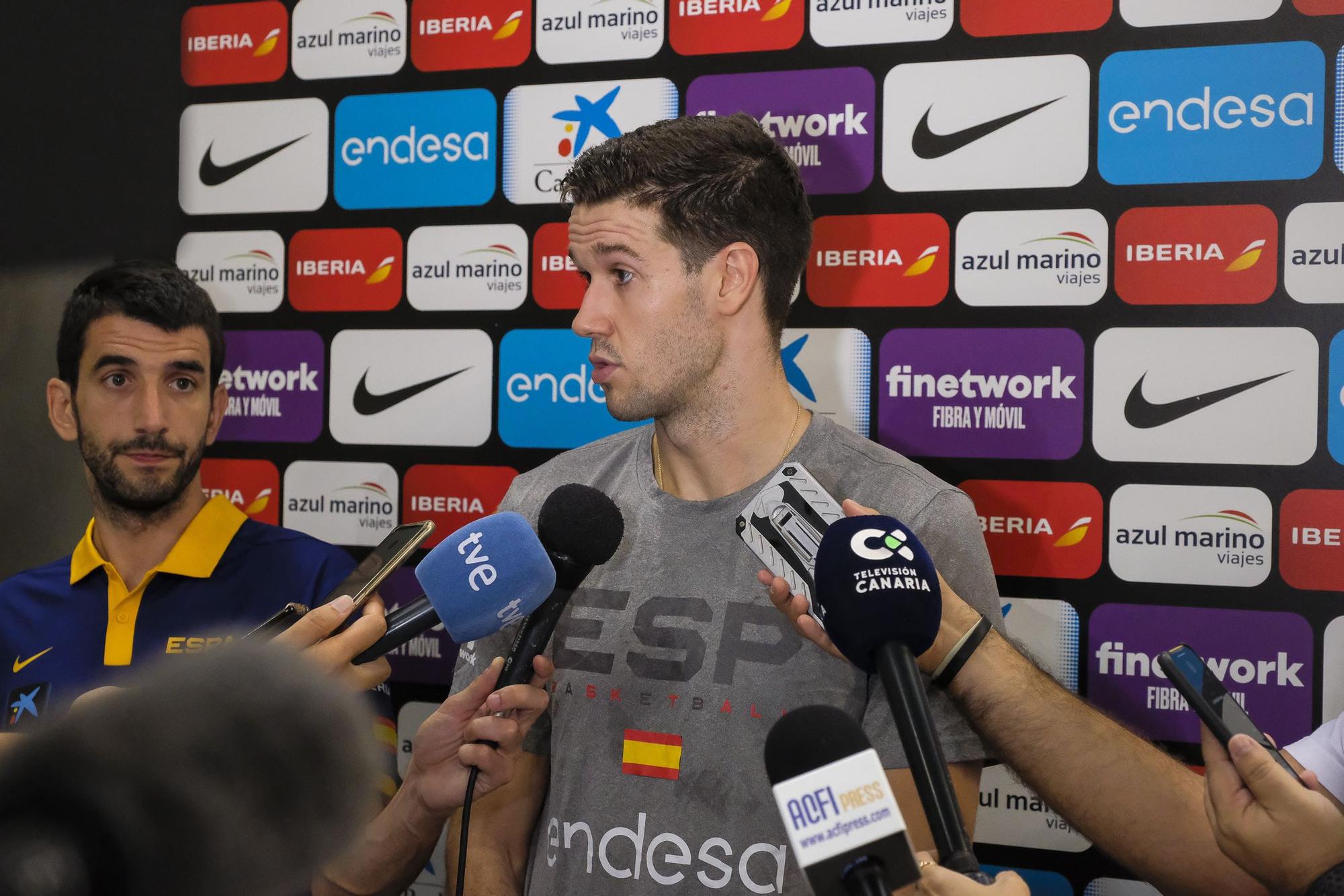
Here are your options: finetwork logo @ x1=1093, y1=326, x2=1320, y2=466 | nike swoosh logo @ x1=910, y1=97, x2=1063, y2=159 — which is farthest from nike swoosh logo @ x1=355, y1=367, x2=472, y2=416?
finetwork logo @ x1=1093, y1=326, x2=1320, y2=466

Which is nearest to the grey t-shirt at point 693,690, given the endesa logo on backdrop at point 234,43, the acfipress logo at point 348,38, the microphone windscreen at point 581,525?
the microphone windscreen at point 581,525

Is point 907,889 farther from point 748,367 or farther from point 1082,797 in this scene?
point 748,367

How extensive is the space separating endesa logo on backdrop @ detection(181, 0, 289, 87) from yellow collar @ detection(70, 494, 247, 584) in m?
1.00

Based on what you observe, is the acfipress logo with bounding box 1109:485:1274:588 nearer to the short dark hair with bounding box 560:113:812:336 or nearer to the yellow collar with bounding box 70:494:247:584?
the short dark hair with bounding box 560:113:812:336

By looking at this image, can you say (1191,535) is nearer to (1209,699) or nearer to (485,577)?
(1209,699)

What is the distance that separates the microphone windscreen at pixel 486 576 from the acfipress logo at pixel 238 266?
1.37 meters

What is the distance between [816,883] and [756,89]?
1657mm

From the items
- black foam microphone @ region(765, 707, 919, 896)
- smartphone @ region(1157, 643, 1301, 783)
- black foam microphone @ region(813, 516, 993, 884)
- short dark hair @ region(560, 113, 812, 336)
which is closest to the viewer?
black foam microphone @ region(765, 707, 919, 896)

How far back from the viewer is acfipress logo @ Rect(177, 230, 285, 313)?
236 centimetres

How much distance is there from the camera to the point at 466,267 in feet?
7.29

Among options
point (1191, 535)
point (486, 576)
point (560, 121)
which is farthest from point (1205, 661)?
point (560, 121)

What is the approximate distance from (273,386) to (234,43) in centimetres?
78

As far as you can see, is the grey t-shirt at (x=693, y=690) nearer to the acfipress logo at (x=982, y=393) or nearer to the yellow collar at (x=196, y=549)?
the acfipress logo at (x=982, y=393)

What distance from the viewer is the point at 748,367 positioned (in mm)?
1609
